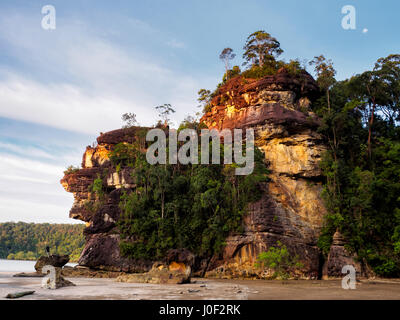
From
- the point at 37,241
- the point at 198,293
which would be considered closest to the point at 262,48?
the point at 198,293

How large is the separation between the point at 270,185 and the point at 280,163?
7.33 feet

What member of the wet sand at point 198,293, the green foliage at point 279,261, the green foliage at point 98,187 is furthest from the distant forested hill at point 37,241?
the wet sand at point 198,293

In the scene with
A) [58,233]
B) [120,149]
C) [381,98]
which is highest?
[381,98]

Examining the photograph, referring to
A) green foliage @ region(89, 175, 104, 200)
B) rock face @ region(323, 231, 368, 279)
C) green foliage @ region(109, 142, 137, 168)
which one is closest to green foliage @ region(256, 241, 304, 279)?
rock face @ region(323, 231, 368, 279)

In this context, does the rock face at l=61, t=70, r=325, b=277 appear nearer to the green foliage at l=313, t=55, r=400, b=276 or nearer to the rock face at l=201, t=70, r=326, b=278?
the rock face at l=201, t=70, r=326, b=278

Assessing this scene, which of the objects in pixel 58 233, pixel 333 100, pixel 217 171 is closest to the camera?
pixel 217 171

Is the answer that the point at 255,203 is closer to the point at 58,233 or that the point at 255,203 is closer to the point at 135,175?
→ the point at 135,175

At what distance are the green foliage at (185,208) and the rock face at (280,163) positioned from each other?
4.21 ft

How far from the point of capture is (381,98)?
2991 cm

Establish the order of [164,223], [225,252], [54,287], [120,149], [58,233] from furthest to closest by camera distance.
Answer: [58,233] < [120,149] < [164,223] < [225,252] < [54,287]

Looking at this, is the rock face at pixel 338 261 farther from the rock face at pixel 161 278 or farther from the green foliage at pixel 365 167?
the rock face at pixel 161 278

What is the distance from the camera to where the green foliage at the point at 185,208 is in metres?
27.7

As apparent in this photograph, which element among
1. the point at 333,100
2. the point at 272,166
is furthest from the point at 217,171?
the point at 333,100

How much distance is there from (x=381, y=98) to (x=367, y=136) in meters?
3.58
